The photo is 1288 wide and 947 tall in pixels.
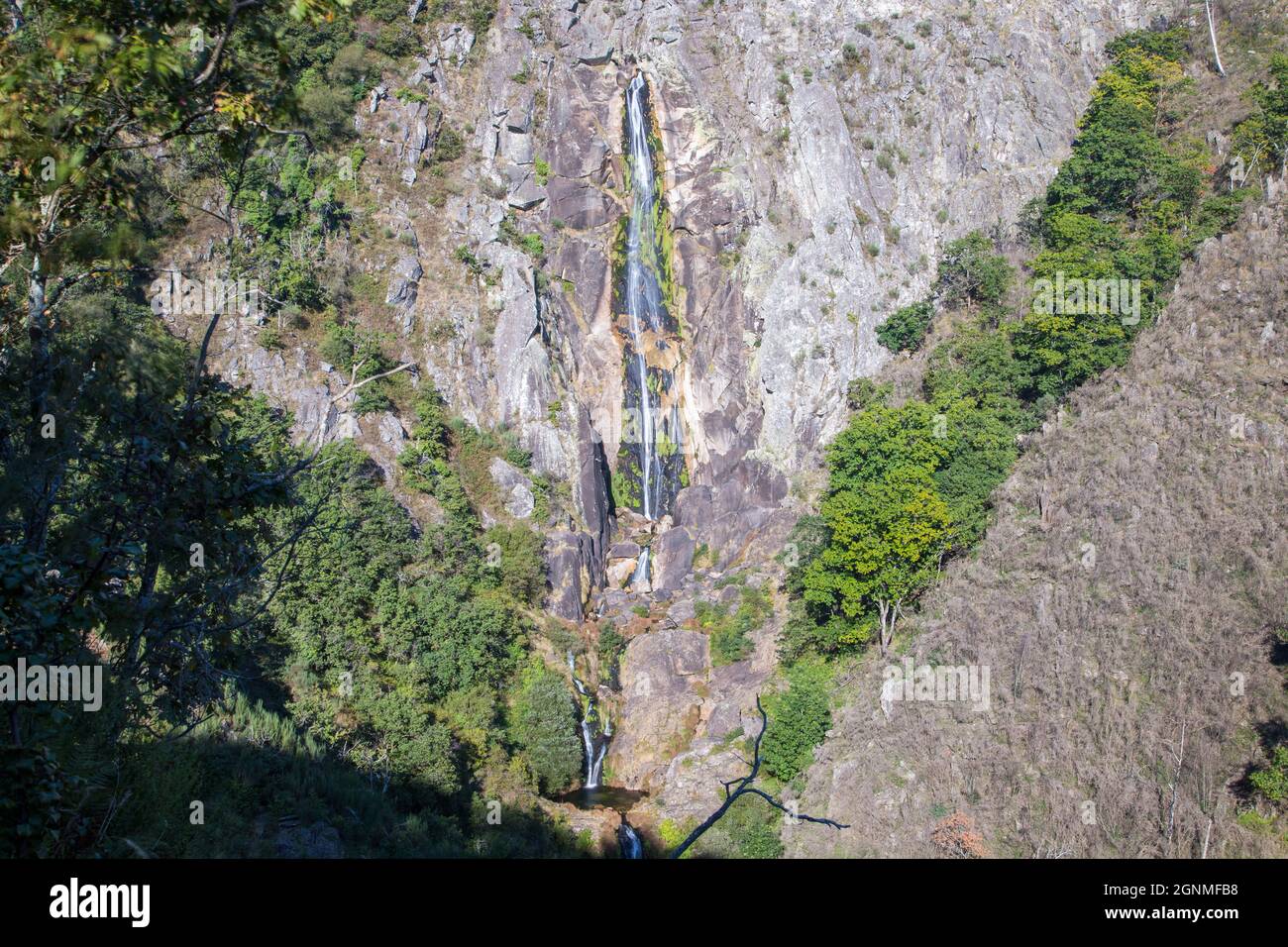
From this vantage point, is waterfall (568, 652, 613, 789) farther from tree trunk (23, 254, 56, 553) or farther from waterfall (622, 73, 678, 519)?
tree trunk (23, 254, 56, 553)

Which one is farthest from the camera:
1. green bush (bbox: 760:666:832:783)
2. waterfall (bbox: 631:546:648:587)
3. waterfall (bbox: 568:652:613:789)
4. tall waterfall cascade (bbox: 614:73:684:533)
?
tall waterfall cascade (bbox: 614:73:684:533)

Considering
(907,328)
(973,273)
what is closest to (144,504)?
(907,328)

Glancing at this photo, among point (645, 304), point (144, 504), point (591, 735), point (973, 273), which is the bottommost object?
point (591, 735)

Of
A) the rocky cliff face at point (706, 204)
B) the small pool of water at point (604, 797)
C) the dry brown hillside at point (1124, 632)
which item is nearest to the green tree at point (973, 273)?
the rocky cliff face at point (706, 204)

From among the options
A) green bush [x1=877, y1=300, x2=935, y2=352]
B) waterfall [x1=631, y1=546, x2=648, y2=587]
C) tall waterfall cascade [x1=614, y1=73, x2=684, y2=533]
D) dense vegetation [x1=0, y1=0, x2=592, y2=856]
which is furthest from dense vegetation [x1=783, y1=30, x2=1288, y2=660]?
dense vegetation [x1=0, y1=0, x2=592, y2=856]

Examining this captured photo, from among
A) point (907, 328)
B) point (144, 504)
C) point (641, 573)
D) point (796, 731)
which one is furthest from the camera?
point (907, 328)

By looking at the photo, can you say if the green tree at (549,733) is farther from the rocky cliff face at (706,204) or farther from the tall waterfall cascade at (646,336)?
the tall waterfall cascade at (646,336)

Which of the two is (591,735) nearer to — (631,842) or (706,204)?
(631,842)
